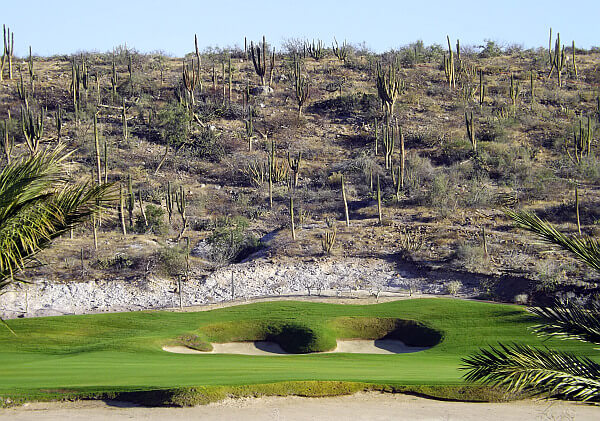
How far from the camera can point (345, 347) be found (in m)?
21.8

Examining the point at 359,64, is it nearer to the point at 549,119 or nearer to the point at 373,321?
the point at 549,119

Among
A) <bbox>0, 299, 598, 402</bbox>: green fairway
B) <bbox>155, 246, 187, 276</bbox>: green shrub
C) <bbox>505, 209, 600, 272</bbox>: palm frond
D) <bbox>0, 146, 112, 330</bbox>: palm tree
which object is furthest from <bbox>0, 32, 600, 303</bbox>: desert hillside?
<bbox>505, 209, 600, 272</bbox>: palm frond

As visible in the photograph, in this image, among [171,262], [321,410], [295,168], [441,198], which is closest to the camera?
[321,410]

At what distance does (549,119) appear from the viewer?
52250mm

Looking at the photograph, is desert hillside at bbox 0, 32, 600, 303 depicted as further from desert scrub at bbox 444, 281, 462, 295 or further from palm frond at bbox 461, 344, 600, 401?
palm frond at bbox 461, 344, 600, 401

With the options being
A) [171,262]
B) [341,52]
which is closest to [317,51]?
[341,52]

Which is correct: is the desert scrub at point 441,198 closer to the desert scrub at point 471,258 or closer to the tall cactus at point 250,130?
the desert scrub at point 471,258

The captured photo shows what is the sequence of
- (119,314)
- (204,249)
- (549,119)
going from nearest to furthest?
(119,314)
(204,249)
(549,119)

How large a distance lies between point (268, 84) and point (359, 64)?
1042 centimetres

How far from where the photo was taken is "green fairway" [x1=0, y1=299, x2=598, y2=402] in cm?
1458

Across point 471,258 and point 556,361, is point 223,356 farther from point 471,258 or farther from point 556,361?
point 471,258

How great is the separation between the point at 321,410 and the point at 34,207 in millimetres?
7195

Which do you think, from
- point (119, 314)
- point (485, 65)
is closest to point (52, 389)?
point (119, 314)

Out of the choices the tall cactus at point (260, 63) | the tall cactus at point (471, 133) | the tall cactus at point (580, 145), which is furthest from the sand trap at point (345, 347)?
the tall cactus at point (260, 63)
